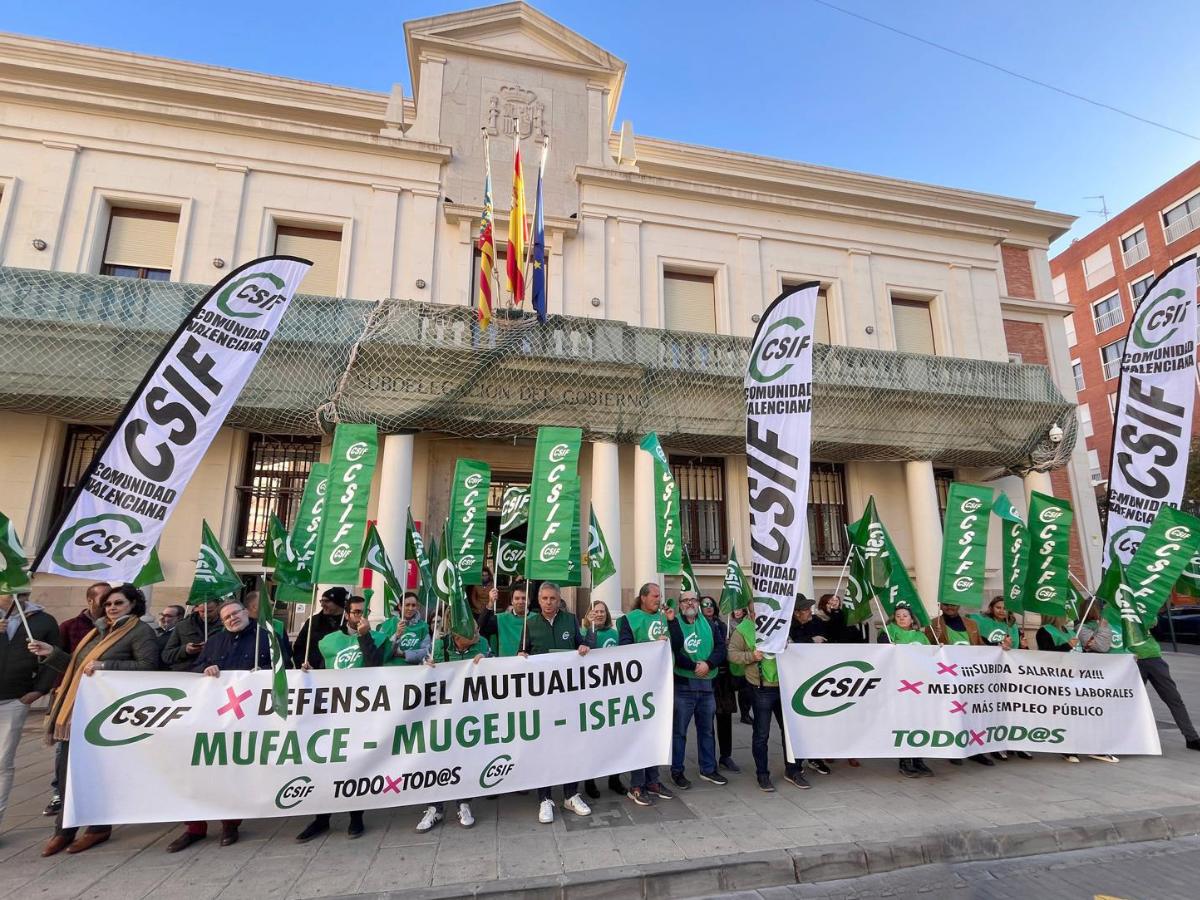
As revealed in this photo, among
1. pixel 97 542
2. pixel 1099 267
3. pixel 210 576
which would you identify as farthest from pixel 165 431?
pixel 1099 267

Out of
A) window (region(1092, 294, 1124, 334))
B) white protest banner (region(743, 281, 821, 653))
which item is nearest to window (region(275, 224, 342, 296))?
white protest banner (region(743, 281, 821, 653))

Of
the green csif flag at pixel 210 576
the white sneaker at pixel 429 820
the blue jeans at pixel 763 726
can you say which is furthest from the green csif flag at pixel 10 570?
Answer: the blue jeans at pixel 763 726

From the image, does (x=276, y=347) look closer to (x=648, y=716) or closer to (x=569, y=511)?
(x=569, y=511)

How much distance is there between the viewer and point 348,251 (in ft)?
43.0

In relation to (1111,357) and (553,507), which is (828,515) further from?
(1111,357)

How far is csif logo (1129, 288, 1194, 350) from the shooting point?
7.84 m

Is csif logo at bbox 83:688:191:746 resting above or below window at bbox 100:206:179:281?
below

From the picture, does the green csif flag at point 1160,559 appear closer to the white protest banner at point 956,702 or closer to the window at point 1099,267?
the white protest banner at point 956,702

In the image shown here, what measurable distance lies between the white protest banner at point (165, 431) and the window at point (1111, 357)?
39529 mm

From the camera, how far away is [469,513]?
6.80 metres

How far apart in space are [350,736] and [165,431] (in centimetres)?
276

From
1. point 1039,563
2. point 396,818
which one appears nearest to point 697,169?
point 1039,563

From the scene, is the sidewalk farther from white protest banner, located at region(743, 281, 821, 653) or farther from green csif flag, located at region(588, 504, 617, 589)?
green csif flag, located at region(588, 504, 617, 589)

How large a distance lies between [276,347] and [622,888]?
399 inches
